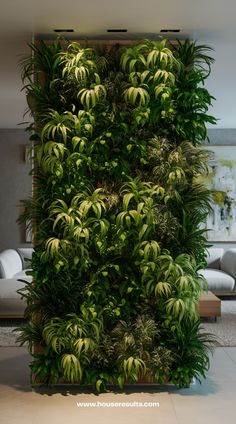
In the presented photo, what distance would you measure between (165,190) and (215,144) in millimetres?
5806

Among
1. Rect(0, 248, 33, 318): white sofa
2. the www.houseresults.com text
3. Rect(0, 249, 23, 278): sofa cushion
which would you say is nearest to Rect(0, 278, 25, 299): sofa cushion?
Rect(0, 248, 33, 318): white sofa

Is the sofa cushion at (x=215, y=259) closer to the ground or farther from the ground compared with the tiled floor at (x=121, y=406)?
farther from the ground

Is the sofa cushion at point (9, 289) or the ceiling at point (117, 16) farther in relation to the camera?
the sofa cushion at point (9, 289)

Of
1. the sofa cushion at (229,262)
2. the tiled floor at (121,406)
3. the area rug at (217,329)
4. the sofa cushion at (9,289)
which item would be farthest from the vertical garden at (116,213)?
the sofa cushion at (229,262)

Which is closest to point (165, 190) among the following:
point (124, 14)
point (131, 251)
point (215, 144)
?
point (131, 251)

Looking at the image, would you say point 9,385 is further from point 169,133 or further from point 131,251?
point 169,133

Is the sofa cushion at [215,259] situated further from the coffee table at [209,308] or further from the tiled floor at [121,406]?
the tiled floor at [121,406]

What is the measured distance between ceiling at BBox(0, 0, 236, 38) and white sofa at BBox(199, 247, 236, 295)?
169 inches

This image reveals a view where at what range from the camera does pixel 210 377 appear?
17.0 ft

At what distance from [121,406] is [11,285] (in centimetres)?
326

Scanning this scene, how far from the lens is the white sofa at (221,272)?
8945 mm

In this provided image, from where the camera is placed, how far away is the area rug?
21.1ft

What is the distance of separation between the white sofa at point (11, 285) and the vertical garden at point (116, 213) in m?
1.54

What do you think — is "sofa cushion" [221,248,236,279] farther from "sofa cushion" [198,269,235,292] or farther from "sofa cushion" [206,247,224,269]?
"sofa cushion" [198,269,235,292]
